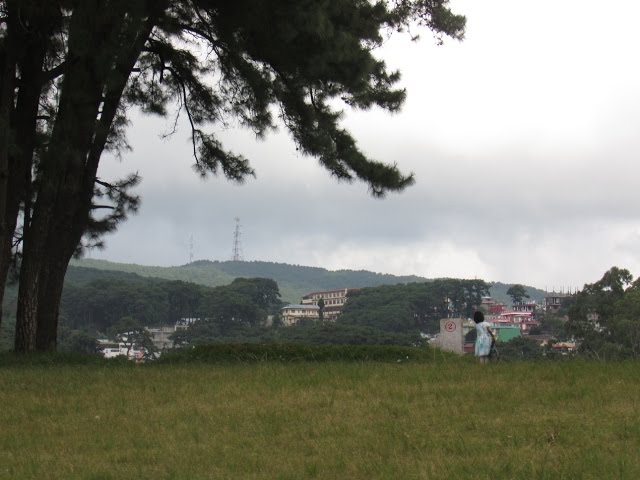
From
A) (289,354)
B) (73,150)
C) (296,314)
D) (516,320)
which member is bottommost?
(289,354)

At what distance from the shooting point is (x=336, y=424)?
246 inches

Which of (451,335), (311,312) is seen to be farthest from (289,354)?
(311,312)

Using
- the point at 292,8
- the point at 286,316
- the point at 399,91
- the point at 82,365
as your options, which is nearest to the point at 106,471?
the point at 82,365

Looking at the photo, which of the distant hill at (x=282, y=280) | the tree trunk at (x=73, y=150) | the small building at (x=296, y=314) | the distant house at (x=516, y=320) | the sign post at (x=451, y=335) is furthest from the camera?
the distant hill at (x=282, y=280)

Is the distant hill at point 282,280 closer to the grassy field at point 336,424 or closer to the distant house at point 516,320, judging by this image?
the distant house at point 516,320

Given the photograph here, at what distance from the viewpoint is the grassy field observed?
510 centimetres

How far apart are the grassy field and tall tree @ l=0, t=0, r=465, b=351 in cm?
398

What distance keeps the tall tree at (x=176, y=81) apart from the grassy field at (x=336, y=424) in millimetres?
3982

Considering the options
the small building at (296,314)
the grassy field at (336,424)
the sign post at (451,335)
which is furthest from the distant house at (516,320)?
the grassy field at (336,424)

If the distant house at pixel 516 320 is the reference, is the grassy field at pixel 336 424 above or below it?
below

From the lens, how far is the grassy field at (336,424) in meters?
5.10

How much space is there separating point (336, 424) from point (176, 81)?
35.2 feet

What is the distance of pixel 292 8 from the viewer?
36.4 feet

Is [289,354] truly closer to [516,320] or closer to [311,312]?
[516,320]
